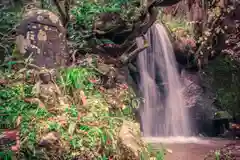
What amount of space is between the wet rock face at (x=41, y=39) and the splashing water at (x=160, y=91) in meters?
3.78

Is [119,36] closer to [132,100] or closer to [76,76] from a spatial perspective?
[132,100]

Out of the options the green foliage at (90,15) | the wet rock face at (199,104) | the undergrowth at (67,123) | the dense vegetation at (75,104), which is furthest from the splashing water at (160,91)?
the undergrowth at (67,123)

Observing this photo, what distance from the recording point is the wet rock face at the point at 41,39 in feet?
20.0

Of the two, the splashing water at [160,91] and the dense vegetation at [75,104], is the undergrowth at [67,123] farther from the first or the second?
the splashing water at [160,91]

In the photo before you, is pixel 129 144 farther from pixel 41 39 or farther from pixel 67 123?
pixel 41 39

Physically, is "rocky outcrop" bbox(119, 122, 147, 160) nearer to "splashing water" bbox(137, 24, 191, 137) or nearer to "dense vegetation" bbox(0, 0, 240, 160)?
"dense vegetation" bbox(0, 0, 240, 160)

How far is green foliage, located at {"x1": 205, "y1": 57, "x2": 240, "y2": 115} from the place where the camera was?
978 cm

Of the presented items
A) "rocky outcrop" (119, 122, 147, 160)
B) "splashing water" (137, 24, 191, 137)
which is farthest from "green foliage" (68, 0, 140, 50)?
"rocky outcrop" (119, 122, 147, 160)

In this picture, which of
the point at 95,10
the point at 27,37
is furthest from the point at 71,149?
the point at 95,10

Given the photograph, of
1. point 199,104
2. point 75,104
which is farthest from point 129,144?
point 199,104

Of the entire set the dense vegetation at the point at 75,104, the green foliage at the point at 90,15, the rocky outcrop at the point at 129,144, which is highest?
the green foliage at the point at 90,15

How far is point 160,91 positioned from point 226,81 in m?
2.41

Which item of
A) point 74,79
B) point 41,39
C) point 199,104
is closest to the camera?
point 74,79

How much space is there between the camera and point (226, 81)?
10.3 meters
